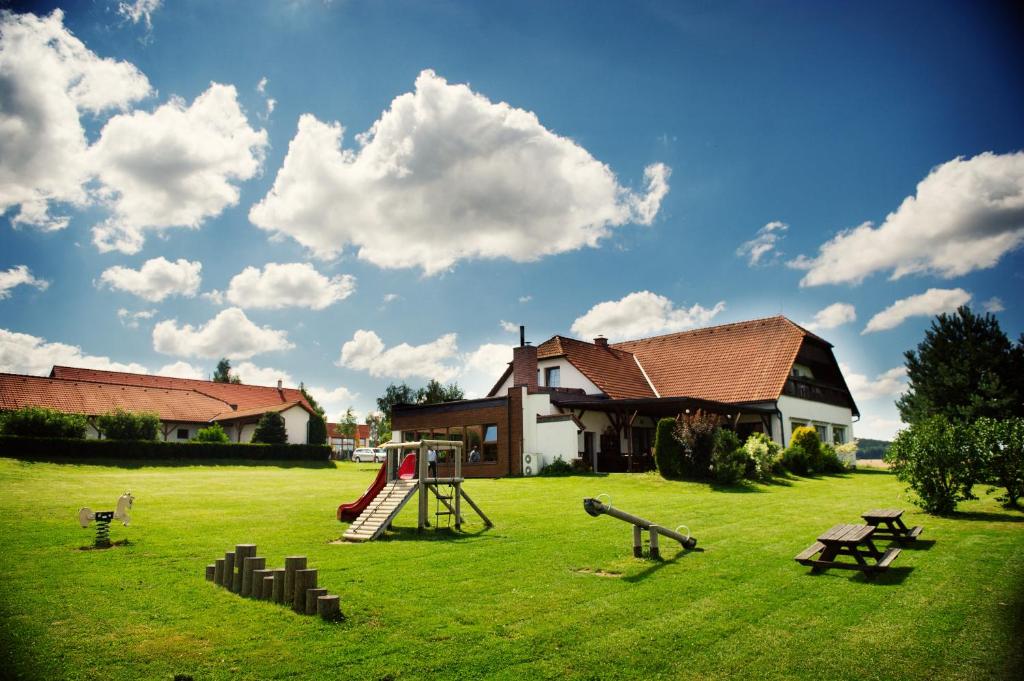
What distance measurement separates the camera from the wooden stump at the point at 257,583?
7617 millimetres

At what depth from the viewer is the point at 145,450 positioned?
3331 centimetres

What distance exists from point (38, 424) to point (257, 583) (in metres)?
30.4

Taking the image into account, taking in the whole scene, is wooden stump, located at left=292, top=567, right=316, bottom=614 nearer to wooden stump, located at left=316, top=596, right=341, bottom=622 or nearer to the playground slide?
wooden stump, located at left=316, top=596, right=341, bottom=622

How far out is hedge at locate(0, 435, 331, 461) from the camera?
2955 cm

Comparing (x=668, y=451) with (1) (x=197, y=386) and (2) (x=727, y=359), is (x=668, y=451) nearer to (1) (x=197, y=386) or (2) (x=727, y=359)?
(2) (x=727, y=359)

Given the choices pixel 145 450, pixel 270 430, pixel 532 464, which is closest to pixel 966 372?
pixel 532 464

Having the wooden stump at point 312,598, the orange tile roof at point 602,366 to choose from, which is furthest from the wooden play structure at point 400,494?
the orange tile roof at point 602,366

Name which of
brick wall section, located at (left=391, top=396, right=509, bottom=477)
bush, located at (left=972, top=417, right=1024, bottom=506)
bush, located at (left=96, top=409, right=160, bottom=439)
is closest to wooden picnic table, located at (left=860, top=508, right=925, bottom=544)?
bush, located at (left=972, top=417, right=1024, bottom=506)

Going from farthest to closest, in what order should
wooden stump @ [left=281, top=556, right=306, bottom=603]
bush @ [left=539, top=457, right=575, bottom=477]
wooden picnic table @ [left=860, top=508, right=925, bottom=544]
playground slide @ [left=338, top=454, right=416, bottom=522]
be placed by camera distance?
bush @ [left=539, top=457, right=575, bottom=477] < playground slide @ [left=338, top=454, right=416, bottom=522] < wooden picnic table @ [left=860, top=508, right=925, bottom=544] < wooden stump @ [left=281, top=556, right=306, bottom=603]

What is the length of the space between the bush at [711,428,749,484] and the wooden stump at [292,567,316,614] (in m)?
15.7

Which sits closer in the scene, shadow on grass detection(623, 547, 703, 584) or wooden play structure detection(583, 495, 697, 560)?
shadow on grass detection(623, 547, 703, 584)

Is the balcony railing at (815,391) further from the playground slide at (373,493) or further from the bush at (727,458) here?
the playground slide at (373,493)

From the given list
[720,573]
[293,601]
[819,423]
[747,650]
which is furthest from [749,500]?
[819,423]

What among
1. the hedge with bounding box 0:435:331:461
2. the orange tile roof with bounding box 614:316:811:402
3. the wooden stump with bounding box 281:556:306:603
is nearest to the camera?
the wooden stump with bounding box 281:556:306:603
